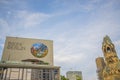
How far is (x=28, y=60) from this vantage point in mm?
37250

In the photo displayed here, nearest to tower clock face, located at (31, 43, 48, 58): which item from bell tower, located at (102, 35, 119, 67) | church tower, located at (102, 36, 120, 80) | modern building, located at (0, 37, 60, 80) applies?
modern building, located at (0, 37, 60, 80)

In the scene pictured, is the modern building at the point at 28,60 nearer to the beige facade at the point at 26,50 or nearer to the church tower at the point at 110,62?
the beige facade at the point at 26,50

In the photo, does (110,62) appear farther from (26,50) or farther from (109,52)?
(26,50)

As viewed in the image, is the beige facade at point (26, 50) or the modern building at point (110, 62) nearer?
the beige facade at point (26, 50)

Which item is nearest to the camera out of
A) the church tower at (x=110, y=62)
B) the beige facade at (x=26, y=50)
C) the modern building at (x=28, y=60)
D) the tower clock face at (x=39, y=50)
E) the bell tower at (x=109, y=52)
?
the modern building at (x=28, y=60)

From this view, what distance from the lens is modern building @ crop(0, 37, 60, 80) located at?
27.5 meters

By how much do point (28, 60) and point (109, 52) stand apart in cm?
3947

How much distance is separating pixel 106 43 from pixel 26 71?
45354 millimetres

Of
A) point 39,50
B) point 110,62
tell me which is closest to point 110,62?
point 110,62

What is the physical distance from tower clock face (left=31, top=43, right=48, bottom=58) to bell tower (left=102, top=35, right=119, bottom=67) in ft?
108

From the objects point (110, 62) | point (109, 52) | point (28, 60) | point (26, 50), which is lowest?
point (28, 60)

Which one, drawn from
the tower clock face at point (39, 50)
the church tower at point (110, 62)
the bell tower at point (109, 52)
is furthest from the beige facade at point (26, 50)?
the bell tower at point (109, 52)

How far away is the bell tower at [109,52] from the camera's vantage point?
2230 inches

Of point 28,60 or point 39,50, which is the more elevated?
point 39,50
